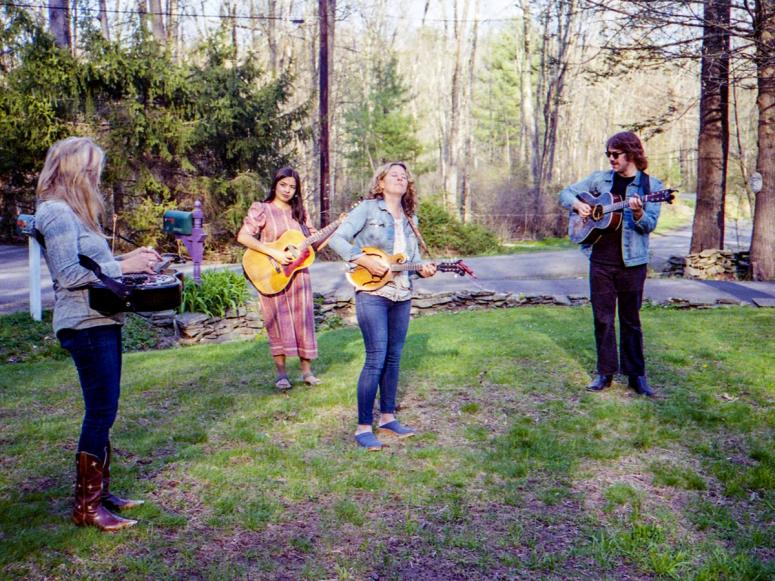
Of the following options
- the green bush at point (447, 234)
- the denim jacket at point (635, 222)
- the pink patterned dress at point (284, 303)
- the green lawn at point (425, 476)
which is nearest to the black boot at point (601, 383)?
the green lawn at point (425, 476)

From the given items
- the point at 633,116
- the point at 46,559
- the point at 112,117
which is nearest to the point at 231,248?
the point at 112,117

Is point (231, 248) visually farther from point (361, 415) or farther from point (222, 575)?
point (222, 575)

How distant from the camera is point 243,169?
20.2 meters

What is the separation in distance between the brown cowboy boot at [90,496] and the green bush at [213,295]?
7432mm

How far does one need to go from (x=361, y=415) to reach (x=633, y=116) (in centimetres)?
4915

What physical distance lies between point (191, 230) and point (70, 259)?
29.0 ft

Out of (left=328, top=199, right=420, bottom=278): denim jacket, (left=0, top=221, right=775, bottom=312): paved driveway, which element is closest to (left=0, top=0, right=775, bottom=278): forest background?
(left=0, top=221, right=775, bottom=312): paved driveway

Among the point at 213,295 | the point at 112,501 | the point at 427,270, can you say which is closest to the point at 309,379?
the point at 427,270

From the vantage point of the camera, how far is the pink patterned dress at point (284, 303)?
Result: 20.7 feet

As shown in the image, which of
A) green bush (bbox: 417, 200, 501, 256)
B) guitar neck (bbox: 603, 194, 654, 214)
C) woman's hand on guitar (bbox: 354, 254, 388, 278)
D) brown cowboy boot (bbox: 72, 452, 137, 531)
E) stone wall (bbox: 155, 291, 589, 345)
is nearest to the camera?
brown cowboy boot (bbox: 72, 452, 137, 531)

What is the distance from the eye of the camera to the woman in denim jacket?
479 cm

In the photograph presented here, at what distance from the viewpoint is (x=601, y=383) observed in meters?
6.31

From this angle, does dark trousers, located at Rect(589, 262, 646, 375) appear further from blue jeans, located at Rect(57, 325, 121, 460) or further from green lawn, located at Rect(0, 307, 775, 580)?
blue jeans, located at Rect(57, 325, 121, 460)

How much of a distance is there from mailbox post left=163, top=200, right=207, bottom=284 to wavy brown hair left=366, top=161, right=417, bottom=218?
7.09 meters
